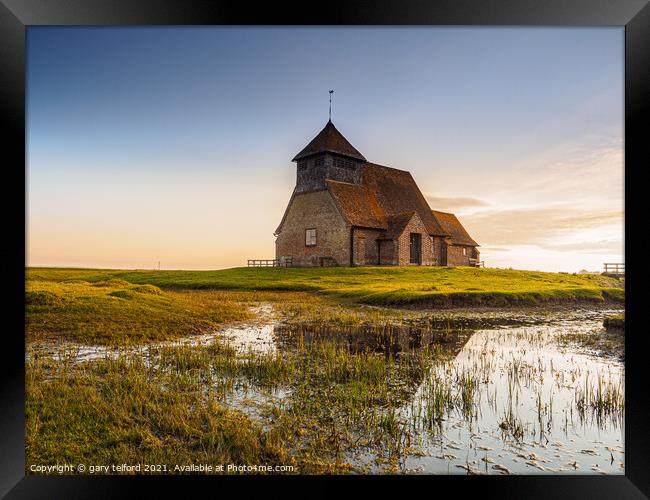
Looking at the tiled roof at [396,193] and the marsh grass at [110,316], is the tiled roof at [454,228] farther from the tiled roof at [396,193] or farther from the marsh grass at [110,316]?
the marsh grass at [110,316]

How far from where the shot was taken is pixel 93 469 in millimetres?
4129

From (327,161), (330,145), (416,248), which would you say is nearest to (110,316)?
(327,161)

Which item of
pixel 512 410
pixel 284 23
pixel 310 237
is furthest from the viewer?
pixel 310 237

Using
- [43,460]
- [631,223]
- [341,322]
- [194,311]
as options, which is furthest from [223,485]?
[194,311]

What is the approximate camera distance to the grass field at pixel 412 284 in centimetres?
1848

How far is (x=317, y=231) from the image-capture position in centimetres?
3175

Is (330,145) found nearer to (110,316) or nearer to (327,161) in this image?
(327,161)

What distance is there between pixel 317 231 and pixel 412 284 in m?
10.8

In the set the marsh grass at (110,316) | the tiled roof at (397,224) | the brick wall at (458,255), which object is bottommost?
the marsh grass at (110,316)

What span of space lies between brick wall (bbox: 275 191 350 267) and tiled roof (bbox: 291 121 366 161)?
3148 mm

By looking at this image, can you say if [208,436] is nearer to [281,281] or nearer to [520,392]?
[520,392]

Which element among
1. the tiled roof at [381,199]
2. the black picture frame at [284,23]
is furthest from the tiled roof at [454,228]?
the black picture frame at [284,23]

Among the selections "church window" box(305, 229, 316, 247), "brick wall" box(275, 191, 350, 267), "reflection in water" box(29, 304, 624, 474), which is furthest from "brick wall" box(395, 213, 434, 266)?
"reflection in water" box(29, 304, 624, 474)

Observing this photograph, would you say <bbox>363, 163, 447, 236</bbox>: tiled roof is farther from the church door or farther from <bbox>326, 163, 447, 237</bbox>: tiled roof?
the church door
